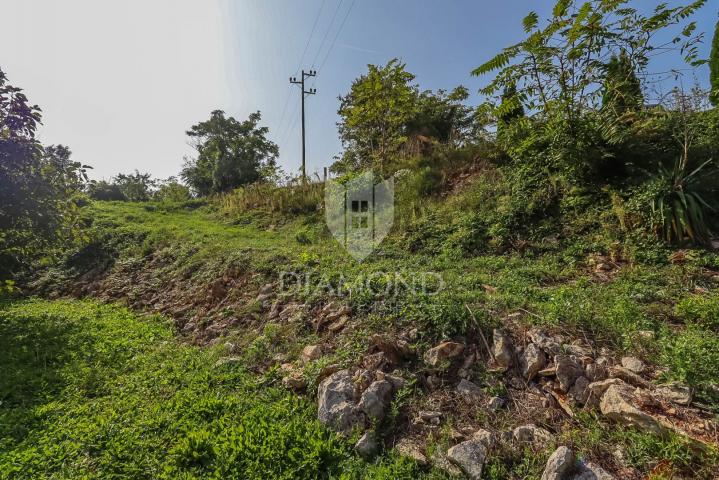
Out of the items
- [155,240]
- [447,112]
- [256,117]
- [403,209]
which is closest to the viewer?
[403,209]

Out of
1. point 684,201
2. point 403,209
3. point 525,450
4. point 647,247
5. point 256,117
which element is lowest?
point 525,450

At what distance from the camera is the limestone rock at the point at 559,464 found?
1.66 m

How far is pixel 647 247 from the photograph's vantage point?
4086mm

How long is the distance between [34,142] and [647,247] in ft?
28.6

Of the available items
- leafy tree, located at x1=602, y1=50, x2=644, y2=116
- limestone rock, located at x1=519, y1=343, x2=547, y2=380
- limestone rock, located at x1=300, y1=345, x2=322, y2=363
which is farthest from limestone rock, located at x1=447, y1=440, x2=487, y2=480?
leafy tree, located at x1=602, y1=50, x2=644, y2=116

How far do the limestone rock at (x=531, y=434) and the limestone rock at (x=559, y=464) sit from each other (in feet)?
0.58

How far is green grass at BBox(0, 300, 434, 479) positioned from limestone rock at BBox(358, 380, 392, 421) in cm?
26

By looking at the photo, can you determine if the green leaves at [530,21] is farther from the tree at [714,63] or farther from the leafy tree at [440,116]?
the leafy tree at [440,116]

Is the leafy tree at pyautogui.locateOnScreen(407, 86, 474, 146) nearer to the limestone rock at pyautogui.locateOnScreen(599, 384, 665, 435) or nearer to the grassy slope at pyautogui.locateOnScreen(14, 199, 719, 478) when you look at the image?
the grassy slope at pyautogui.locateOnScreen(14, 199, 719, 478)

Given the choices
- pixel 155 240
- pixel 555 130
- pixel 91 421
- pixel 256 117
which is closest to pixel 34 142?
pixel 155 240

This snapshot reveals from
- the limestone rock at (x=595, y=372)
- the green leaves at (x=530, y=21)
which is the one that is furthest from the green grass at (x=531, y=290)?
the green leaves at (x=530, y=21)

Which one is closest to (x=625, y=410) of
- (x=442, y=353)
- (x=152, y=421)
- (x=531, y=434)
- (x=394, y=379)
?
(x=531, y=434)

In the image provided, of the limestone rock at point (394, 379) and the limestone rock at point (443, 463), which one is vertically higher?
the limestone rock at point (394, 379)

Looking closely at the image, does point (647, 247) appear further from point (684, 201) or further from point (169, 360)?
point (169, 360)
